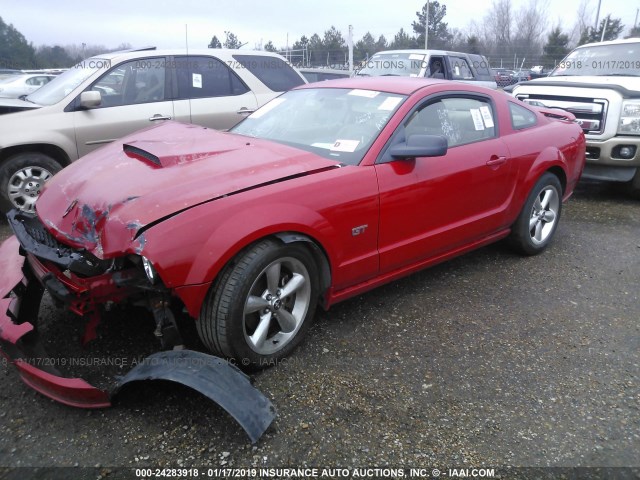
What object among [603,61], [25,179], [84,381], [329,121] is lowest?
[84,381]

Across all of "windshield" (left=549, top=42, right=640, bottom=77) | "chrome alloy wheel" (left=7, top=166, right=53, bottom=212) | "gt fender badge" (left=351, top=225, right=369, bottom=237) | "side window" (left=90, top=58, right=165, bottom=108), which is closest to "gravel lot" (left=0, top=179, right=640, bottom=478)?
"gt fender badge" (left=351, top=225, right=369, bottom=237)

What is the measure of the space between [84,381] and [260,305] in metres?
0.89

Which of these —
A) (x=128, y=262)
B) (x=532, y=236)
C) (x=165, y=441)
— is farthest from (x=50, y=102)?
(x=532, y=236)

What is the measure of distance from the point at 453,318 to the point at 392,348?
60 cm

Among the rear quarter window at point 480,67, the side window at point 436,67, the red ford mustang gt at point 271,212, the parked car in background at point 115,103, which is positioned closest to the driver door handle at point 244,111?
the parked car in background at point 115,103

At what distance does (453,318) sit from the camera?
341 centimetres

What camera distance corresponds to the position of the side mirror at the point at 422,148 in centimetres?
310

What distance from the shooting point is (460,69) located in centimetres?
1113

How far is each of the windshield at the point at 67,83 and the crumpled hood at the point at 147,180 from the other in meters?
2.65

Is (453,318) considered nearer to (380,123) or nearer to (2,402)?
(380,123)

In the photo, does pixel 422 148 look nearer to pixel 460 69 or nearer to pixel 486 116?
pixel 486 116

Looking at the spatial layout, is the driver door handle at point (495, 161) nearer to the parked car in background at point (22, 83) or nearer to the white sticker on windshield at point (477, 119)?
the white sticker on windshield at point (477, 119)

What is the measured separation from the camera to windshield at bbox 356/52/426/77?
10.3m

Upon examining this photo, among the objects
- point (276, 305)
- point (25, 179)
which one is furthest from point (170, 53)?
point (276, 305)
